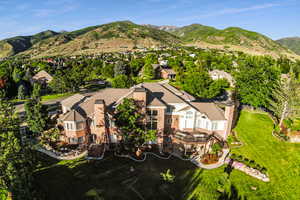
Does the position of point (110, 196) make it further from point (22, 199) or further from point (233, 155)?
point (233, 155)

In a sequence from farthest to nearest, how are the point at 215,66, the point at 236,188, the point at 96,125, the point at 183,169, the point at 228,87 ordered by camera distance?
the point at 215,66 < the point at 228,87 < the point at 96,125 < the point at 183,169 < the point at 236,188

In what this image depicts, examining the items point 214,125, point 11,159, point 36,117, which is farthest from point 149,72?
point 11,159

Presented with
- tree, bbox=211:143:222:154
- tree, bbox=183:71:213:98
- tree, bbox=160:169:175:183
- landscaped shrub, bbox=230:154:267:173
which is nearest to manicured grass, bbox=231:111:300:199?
landscaped shrub, bbox=230:154:267:173

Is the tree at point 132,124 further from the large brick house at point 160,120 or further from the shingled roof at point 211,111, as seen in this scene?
the shingled roof at point 211,111

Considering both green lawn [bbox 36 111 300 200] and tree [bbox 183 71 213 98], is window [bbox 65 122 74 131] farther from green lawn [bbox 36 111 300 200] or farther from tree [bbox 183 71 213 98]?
tree [bbox 183 71 213 98]

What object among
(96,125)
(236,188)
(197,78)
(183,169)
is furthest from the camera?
(197,78)

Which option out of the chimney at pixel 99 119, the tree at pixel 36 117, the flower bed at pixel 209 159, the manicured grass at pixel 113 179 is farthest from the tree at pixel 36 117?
the flower bed at pixel 209 159

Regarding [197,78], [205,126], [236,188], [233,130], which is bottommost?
[236,188]

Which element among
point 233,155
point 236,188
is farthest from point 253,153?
point 236,188

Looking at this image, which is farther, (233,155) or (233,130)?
(233,130)
